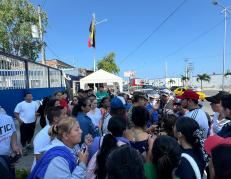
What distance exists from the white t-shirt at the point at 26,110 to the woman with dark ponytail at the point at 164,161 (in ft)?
21.8

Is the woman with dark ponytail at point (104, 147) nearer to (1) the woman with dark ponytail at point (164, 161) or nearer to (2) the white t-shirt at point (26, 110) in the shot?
(1) the woman with dark ponytail at point (164, 161)

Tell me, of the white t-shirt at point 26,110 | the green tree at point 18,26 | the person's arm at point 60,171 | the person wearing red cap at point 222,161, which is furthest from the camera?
the green tree at point 18,26

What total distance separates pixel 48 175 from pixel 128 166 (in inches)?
36.2

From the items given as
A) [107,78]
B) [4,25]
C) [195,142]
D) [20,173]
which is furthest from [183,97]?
[4,25]

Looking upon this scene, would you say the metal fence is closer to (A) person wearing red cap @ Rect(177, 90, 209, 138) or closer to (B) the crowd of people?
(B) the crowd of people

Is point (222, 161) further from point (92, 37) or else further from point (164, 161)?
point (92, 37)

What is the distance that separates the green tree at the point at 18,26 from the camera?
26031 millimetres

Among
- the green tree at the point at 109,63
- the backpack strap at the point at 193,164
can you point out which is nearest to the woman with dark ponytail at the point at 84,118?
the backpack strap at the point at 193,164

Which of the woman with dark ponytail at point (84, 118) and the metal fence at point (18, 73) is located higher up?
the metal fence at point (18, 73)

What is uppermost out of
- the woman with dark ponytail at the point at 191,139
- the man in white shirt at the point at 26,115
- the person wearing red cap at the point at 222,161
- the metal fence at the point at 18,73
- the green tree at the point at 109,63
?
the green tree at the point at 109,63

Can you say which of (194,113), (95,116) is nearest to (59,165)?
(194,113)

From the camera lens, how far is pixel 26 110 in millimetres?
8633

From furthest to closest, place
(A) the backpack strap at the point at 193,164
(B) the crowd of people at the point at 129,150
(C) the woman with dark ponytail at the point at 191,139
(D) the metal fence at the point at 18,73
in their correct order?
(D) the metal fence at the point at 18,73
(C) the woman with dark ponytail at the point at 191,139
(A) the backpack strap at the point at 193,164
(B) the crowd of people at the point at 129,150

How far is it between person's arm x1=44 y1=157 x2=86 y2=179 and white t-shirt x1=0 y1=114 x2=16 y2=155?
2103 mm
